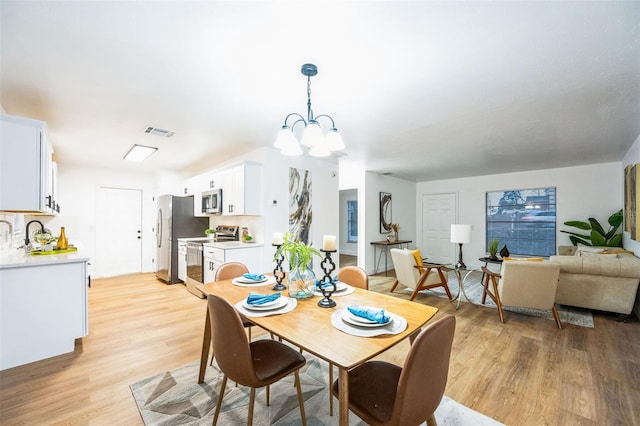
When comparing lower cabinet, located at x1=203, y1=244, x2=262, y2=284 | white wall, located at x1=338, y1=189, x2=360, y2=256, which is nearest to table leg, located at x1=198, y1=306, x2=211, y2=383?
lower cabinet, located at x1=203, y1=244, x2=262, y2=284

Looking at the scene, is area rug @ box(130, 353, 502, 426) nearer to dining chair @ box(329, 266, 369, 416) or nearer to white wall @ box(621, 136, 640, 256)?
dining chair @ box(329, 266, 369, 416)

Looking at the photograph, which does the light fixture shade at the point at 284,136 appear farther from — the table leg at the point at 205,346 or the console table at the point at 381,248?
the console table at the point at 381,248

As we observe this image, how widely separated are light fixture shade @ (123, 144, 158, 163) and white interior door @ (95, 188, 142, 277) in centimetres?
146

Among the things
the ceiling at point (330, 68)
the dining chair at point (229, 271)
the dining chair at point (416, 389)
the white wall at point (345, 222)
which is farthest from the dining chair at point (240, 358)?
the white wall at point (345, 222)

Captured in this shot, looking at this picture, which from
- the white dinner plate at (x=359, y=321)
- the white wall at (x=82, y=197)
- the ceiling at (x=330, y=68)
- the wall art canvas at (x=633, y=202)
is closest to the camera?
the white dinner plate at (x=359, y=321)

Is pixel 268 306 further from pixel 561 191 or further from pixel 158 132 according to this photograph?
pixel 561 191

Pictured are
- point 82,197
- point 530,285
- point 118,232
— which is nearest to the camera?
point 530,285

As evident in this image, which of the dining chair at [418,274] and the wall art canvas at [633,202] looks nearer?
the wall art canvas at [633,202]

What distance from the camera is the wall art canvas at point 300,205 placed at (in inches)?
176

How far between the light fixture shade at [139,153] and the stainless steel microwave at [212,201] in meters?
1.06

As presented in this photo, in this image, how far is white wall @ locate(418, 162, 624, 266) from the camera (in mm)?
5238

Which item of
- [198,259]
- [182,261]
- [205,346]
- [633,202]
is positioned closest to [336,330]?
[205,346]

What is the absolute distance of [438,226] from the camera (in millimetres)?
7512

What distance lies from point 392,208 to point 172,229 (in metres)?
4.98
